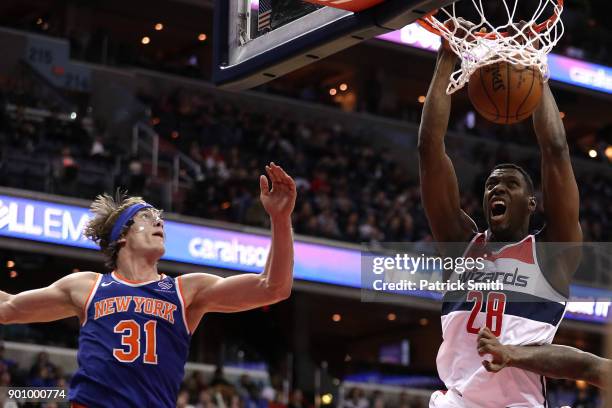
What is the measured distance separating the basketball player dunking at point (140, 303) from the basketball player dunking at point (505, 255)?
0.92m

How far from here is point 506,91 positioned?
17.5 feet

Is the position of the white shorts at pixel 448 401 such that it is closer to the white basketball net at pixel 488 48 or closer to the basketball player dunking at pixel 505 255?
the basketball player dunking at pixel 505 255

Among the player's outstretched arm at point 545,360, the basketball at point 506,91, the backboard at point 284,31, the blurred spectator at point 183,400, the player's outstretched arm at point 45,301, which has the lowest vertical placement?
the blurred spectator at point 183,400

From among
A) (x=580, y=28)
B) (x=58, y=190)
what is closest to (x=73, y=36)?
(x=58, y=190)

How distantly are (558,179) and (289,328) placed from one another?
1773cm

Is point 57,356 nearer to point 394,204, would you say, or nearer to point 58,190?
point 58,190

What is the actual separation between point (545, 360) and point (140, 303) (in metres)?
1.79

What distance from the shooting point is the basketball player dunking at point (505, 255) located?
504 cm

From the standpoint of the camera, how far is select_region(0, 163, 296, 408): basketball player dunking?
4750 mm

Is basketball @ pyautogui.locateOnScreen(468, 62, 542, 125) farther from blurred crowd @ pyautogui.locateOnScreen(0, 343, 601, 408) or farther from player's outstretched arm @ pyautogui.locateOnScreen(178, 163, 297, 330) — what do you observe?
blurred crowd @ pyautogui.locateOnScreen(0, 343, 601, 408)

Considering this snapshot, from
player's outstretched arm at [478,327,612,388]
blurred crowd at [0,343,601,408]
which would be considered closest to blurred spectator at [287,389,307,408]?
blurred crowd at [0,343,601,408]

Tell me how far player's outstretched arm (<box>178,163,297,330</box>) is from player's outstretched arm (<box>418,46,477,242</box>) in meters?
0.92

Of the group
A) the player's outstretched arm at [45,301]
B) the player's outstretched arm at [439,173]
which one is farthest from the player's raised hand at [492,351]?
the player's outstretched arm at [45,301]

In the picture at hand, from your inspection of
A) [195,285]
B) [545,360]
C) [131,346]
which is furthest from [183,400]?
[545,360]
